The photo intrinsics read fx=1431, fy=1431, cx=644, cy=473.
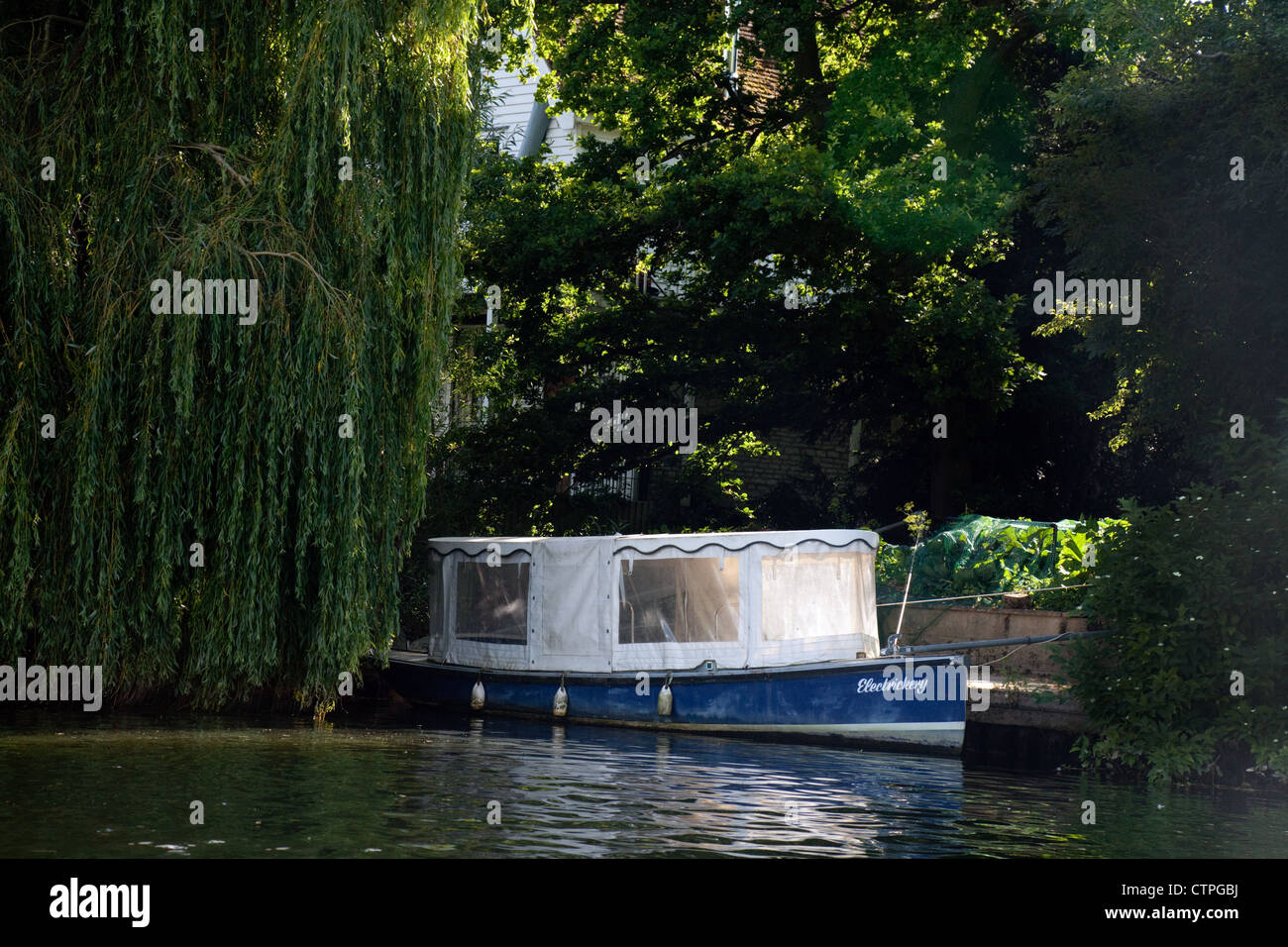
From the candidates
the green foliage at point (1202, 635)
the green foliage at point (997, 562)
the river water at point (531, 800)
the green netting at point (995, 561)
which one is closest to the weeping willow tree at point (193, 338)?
the river water at point (531, 800)

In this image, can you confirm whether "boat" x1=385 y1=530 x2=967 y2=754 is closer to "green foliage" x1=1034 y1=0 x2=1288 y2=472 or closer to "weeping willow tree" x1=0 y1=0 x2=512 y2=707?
"weeping willow tree" x1=0 y1=0 x2=512 y2=707

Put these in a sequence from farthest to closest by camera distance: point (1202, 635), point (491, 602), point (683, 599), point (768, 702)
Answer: point (491, 602)
point (683, 599)
point (768, 702)
point (1202, 635)

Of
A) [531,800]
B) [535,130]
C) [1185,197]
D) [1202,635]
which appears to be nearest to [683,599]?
[1202,635]

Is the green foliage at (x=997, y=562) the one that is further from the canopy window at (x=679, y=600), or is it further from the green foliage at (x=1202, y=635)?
the green foliage at (x=1202, y=635)

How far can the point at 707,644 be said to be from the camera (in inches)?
715

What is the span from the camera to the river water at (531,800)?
9711mm

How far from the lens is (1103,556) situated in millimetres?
15945

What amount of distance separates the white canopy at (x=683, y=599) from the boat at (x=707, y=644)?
2 cm

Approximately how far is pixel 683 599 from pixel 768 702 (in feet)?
5.81

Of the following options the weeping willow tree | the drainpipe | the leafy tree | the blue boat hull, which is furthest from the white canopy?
the drainpipe

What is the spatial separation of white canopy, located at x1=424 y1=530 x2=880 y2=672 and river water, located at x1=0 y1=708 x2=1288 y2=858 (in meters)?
1.73

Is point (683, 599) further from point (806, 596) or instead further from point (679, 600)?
point (806, 596)

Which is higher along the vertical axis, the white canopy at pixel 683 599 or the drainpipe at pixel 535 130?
the drainpipe at pixel 535 130
